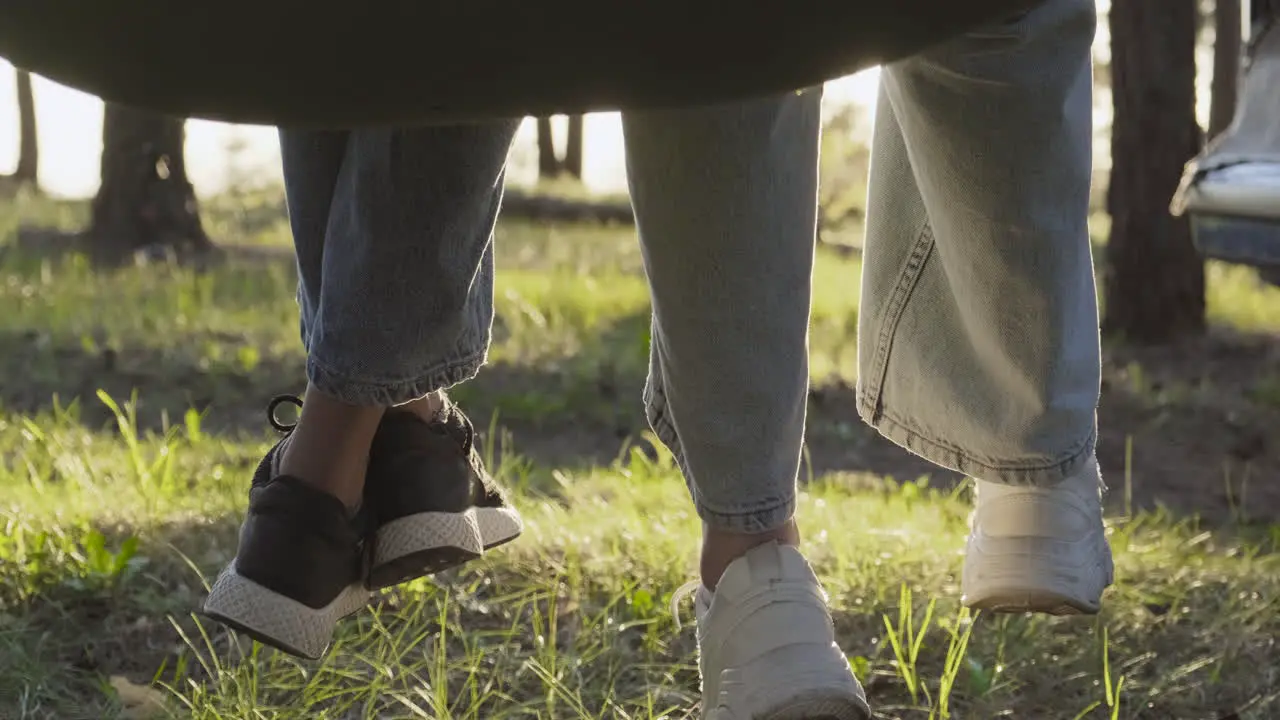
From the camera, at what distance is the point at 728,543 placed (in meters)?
1.56

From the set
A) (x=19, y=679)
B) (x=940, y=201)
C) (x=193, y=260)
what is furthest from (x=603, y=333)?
(x=940, y=201)

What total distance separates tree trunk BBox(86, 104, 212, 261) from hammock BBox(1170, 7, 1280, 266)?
5.77 meters

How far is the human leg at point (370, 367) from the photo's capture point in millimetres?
1408

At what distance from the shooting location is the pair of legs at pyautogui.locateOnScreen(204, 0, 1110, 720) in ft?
4.61

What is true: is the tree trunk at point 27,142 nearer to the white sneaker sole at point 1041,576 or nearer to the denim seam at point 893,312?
the denim seam at point 893,312

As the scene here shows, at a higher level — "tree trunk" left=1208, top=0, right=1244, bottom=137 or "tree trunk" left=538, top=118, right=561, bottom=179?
"tree trunk" left=1208, top=0, right=1244, bottom=137

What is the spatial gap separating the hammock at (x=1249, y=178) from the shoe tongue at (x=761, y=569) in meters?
1.37

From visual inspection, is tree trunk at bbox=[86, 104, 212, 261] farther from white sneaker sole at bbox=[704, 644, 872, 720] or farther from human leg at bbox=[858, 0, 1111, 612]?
white sneaker sole at bbox=[704, 644, 872, 720]

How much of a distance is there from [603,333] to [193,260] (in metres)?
2.67

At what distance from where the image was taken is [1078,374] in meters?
1.60

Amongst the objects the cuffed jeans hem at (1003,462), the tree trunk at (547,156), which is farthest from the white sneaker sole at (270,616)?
the tree trunk at (547,156)

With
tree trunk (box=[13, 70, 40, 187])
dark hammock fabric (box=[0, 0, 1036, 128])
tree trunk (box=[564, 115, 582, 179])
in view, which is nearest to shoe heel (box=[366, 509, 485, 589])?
dark hammock fabric (box=[0, 0, 1036, 128])

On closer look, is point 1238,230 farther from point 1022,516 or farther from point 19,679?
point 19,679

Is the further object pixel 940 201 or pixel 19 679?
pixel 19 679
